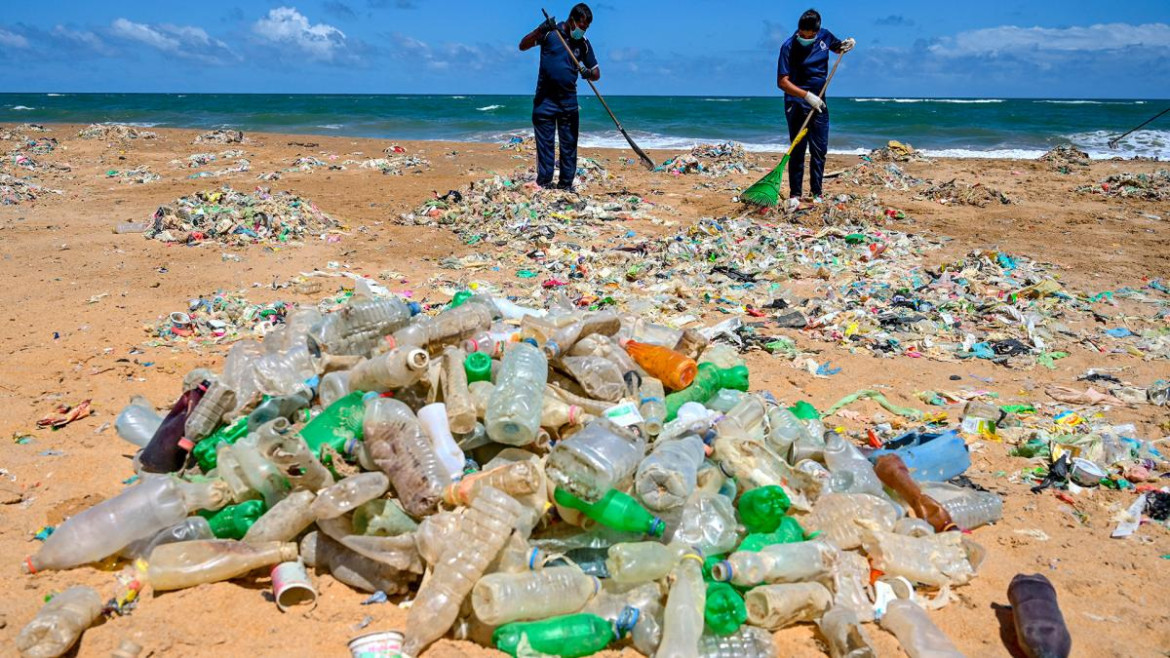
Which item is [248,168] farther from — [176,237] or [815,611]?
[815,611]

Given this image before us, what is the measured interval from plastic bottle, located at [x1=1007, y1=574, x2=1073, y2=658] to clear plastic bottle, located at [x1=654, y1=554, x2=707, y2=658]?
109 centimetres

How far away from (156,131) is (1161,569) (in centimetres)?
2397

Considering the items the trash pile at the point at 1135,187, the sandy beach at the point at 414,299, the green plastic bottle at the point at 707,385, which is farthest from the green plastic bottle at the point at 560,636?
the trash pile at the point at 1135,187

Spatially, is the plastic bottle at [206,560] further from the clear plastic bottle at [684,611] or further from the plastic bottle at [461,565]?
the clear plastic bottle at [684,611]

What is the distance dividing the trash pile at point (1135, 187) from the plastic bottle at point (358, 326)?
1090 centimetres

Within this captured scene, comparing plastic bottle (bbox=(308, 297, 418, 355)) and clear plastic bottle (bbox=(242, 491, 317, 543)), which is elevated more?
plastic bottle (bbox=(308, 297, 418, 355))

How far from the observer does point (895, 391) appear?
450cm

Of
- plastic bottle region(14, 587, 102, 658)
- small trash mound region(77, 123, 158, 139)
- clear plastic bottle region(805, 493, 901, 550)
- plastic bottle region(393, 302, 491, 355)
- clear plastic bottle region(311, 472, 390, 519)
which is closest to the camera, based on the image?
plastic bottle region(14, 587, 102, 658)

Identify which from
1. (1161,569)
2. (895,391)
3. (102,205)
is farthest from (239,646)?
(102,205)

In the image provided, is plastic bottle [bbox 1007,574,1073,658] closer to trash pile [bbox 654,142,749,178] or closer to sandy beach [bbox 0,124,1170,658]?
sandy beach [bbox 0,124,1170,658]

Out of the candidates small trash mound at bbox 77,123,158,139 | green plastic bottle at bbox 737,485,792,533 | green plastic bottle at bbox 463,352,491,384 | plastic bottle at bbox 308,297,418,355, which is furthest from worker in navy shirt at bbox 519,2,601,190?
small trash mound at bbox 77,123,158,139

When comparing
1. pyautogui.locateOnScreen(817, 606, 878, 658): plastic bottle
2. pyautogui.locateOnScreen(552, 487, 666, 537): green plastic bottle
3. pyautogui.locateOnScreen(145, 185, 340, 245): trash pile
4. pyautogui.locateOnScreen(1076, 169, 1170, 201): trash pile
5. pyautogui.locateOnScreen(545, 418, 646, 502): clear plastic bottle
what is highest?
pyautogui.locateOnScreen(1076, 169, 1170, 201): trash pile

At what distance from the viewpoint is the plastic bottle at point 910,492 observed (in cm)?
302

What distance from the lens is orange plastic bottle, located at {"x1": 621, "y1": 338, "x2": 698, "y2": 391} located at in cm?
355
